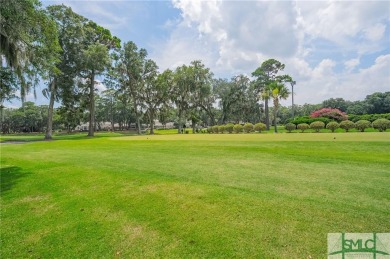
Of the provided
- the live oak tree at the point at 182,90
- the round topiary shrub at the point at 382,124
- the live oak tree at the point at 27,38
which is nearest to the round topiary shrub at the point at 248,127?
the round topiary shrub at the point at 382,124

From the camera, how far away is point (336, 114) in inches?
1453

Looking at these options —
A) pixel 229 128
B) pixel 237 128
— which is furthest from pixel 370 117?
pixel 229 128

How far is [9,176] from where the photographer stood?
820 centimetres

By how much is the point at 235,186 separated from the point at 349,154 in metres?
6.20

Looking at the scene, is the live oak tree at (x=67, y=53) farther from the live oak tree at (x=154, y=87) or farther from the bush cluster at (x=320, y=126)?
the bush cluster at (x=320, y=126)

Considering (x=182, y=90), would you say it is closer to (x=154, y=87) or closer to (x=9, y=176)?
(x=154, y=87)

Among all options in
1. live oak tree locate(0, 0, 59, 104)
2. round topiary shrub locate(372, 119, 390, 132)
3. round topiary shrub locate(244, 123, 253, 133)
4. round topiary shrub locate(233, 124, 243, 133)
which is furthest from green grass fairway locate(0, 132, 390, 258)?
round topiary shrub locate(233, 124, 243, 133)

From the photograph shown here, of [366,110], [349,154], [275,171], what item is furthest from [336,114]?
[275,171]

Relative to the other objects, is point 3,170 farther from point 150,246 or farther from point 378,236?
point 378,236

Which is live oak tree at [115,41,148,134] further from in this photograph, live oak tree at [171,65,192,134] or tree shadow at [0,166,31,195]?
tree shadow at [0,166,31,195]

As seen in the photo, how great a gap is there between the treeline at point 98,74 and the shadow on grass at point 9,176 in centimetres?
389

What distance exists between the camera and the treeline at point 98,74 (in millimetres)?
8906

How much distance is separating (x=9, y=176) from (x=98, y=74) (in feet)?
98.4

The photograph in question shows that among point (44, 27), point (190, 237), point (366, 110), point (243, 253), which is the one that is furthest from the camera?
point (366, 110)
